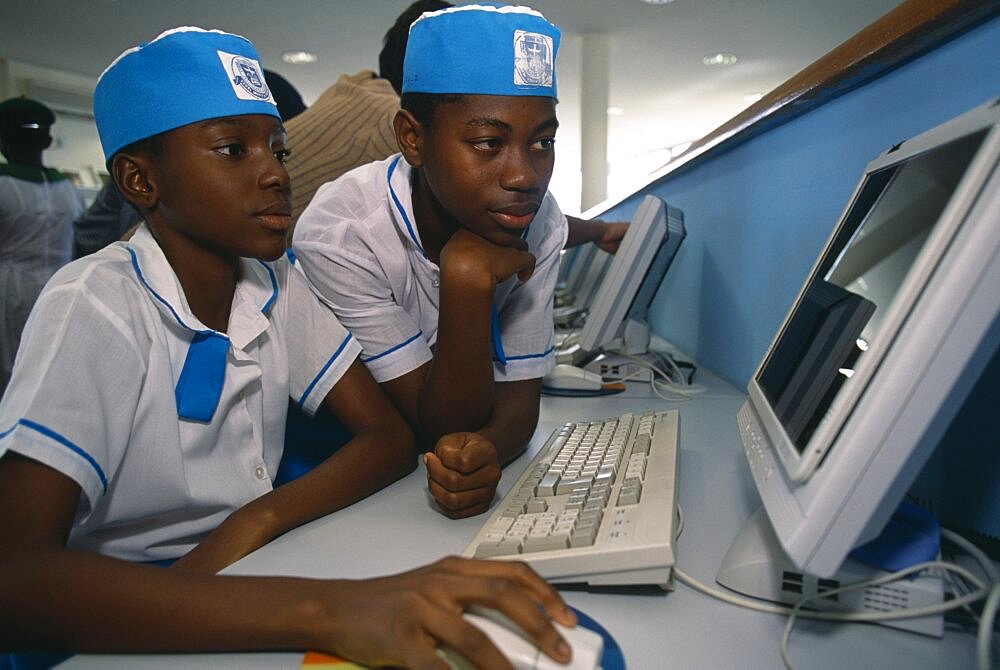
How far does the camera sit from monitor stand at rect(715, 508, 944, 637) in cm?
46

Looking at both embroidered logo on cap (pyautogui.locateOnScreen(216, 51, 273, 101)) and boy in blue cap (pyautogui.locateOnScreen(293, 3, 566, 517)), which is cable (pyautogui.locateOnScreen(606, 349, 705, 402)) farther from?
embroidered logo on cap (pyautogui.locateOnScreen(216, 51, 273, 101))

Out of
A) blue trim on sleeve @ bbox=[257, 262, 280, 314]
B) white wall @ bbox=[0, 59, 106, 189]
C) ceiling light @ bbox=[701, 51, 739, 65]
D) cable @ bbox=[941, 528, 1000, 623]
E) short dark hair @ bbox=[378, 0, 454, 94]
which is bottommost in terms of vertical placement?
white wall @ bbox=[0, 59, 106, 189]

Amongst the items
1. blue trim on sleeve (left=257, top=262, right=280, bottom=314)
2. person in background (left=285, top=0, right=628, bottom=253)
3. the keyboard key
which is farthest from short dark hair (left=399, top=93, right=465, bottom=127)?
person in background (left=285, top=0, right=628, bottom=253)

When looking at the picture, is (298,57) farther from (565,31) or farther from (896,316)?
(896,316)

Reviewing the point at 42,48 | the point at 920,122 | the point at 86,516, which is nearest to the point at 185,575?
the point at 86,516

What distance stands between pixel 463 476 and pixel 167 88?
55 cm

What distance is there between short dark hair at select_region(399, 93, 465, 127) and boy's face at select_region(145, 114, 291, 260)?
0.21m

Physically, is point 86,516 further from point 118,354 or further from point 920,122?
point 920,122

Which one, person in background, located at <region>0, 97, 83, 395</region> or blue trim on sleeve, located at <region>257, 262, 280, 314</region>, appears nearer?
blue trim on sleeve, located at <region>257, 262, 280, 314</region>

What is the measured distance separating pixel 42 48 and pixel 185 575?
24.7ft

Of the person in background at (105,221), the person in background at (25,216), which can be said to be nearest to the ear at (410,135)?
the person in background at (105,221)

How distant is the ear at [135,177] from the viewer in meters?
A: 0.81

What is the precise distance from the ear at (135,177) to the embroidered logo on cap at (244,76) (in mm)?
141

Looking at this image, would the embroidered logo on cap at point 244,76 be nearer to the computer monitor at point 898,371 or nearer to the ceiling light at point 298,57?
the computer monitor at point 898,371
